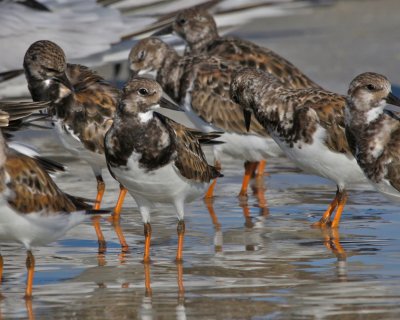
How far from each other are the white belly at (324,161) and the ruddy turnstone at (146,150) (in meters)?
1.03

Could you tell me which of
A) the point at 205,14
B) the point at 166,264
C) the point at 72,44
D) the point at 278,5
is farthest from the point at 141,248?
the point at 278,5

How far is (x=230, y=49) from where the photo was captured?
31.4 feet

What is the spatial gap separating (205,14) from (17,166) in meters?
4.62

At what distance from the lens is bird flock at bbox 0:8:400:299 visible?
6.18m

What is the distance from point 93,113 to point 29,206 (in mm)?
1918

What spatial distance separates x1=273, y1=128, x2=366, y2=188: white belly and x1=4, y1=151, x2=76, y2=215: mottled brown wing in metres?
1.90

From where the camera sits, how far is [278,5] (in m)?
12.9

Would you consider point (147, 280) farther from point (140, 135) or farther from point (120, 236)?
point (120, 236)

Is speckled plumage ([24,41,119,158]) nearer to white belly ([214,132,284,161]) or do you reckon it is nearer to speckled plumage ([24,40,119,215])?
speckled plumage ([24,40,119,215])

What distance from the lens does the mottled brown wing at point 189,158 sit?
267 inches

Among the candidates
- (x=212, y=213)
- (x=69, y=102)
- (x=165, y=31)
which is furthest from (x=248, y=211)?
(x=165, y=31)

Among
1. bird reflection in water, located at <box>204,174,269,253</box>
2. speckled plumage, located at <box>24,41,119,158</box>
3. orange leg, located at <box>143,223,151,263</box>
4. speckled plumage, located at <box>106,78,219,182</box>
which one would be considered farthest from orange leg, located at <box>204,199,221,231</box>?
speckled plumage, located at <box>106,78,219,182</box>

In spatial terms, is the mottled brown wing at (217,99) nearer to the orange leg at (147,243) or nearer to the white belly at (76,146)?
the white belly at (76,146)

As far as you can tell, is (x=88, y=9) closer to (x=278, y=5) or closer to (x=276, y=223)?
(x=278, y=5)
